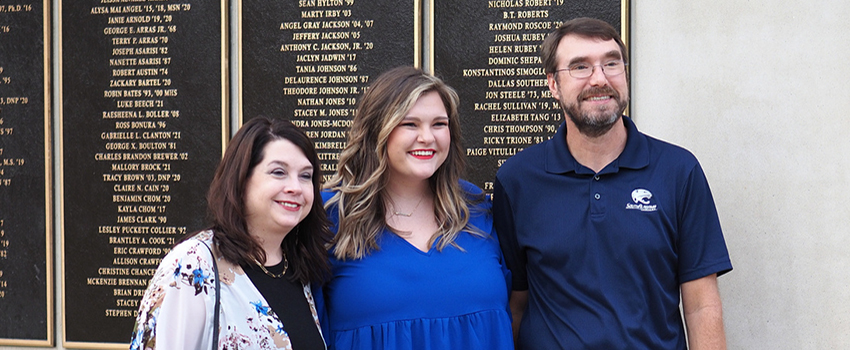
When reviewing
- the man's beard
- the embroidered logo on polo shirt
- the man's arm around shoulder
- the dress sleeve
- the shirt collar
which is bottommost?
the man's arm around shoulder

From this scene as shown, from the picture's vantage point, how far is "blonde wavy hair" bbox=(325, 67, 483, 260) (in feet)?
9.11

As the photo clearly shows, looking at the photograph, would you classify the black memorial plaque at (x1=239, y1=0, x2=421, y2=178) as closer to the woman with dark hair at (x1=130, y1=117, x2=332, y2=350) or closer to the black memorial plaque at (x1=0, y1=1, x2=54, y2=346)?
the black memorial plaque at (x1=0, y1=1, x2=54, y2=346)

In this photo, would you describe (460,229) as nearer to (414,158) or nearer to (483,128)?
(414,158)

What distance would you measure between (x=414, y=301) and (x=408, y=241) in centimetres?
26

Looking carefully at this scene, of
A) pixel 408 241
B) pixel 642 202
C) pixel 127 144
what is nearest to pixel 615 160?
pixel 642 202

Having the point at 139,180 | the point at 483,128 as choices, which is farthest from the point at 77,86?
the point at 483,128

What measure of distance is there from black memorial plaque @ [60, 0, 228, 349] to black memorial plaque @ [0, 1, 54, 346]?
5.2 inches

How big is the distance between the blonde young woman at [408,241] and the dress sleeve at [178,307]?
644mm

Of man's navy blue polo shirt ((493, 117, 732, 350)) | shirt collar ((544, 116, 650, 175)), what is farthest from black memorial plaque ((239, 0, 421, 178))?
man's navy blue polo shirt ((493, 117, 732, 350))

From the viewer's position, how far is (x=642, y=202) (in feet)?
9.07

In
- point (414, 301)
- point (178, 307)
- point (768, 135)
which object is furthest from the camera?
point (768, 135)

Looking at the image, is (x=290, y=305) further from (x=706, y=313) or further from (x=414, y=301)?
(x=706, y=313)

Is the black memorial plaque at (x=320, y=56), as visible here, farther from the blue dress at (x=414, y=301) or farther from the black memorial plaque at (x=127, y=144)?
the blue dress at (x=414, y=301)

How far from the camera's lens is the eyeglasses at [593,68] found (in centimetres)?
281
